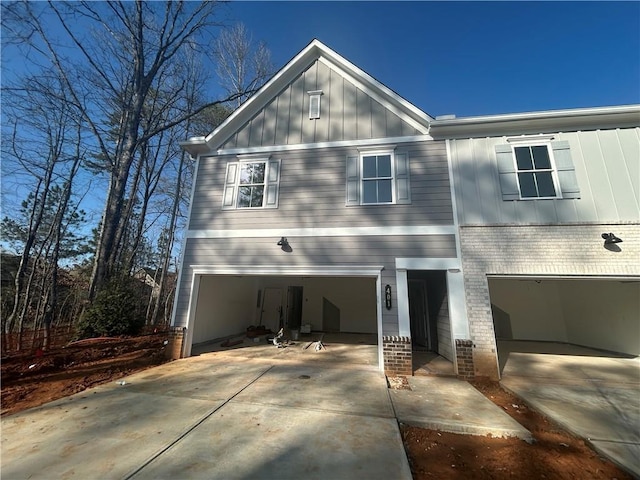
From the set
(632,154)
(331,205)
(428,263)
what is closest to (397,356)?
(428,263)

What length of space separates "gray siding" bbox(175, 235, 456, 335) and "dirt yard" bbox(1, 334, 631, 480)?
91.6 inches

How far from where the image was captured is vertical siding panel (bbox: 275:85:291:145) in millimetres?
8117

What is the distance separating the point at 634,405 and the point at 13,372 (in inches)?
459

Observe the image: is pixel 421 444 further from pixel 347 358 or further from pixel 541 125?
pixel 541 125

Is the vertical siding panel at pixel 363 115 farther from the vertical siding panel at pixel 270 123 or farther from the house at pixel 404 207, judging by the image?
the vertical siding panel at pixel 270 123

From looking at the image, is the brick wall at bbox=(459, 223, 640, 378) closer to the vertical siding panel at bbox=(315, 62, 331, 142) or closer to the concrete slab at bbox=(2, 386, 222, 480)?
the vertical siding panel at bbox=(315, 62, 331, 142)

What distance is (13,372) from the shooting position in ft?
17.4

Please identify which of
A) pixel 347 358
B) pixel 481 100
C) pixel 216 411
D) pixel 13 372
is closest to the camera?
pixel 216 411

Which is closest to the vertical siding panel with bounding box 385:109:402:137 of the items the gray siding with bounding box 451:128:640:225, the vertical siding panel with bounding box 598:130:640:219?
the gray siding with bounding box 451:128:640:225

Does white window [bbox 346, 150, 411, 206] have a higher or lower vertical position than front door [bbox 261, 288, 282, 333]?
higher

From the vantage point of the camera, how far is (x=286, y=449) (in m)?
2.92

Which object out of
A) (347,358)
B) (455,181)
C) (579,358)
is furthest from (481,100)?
(347,358)

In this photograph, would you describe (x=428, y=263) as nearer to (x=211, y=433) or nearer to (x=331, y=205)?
(x=331, y=205)

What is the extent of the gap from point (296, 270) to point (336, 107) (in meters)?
5.15
